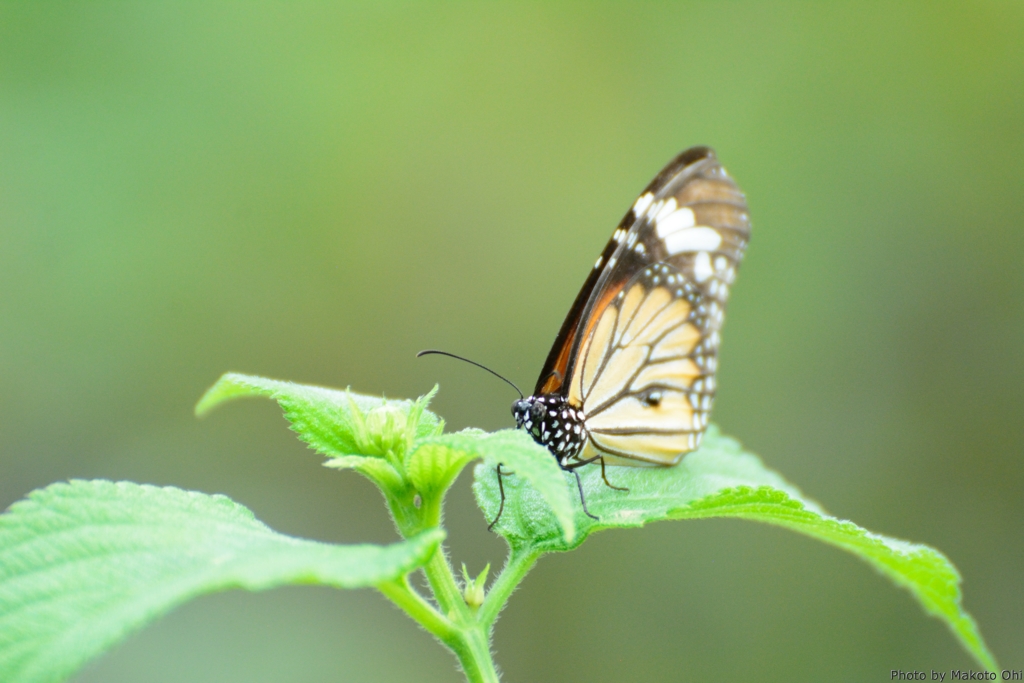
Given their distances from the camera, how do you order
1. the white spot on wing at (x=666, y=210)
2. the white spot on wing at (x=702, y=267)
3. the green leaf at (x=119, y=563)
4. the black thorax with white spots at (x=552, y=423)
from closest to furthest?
the green leaf at (x=119, y=563) → the black thorax with white spots at (x=552, y=423) → the white spot on wing at (x=666, y=210) → the white spot on wing at (x=702, y=267)

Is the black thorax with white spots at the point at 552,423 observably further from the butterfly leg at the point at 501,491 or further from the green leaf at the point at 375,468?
the green leaf at the point at 375,468

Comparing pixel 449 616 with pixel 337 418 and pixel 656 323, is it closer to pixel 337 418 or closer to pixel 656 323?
pixel 337 418

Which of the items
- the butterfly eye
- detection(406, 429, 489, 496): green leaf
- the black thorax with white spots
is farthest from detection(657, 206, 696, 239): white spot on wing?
detection(406, 429, 489, 496): green leaf

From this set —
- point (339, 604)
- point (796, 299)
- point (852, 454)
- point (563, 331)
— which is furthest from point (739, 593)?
point (563, 331)

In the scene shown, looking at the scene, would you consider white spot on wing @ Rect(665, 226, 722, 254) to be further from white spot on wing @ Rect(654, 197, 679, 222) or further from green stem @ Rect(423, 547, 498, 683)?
green stem @ Rect(423, 547, 498, 683)

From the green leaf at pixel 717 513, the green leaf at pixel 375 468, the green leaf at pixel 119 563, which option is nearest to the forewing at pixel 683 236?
the green leaf at pixel 717 513

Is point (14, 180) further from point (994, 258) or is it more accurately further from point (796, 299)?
point (994, 258)

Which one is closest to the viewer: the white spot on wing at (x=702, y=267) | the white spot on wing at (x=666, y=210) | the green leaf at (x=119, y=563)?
the green leaf at (x=119, y=563)
